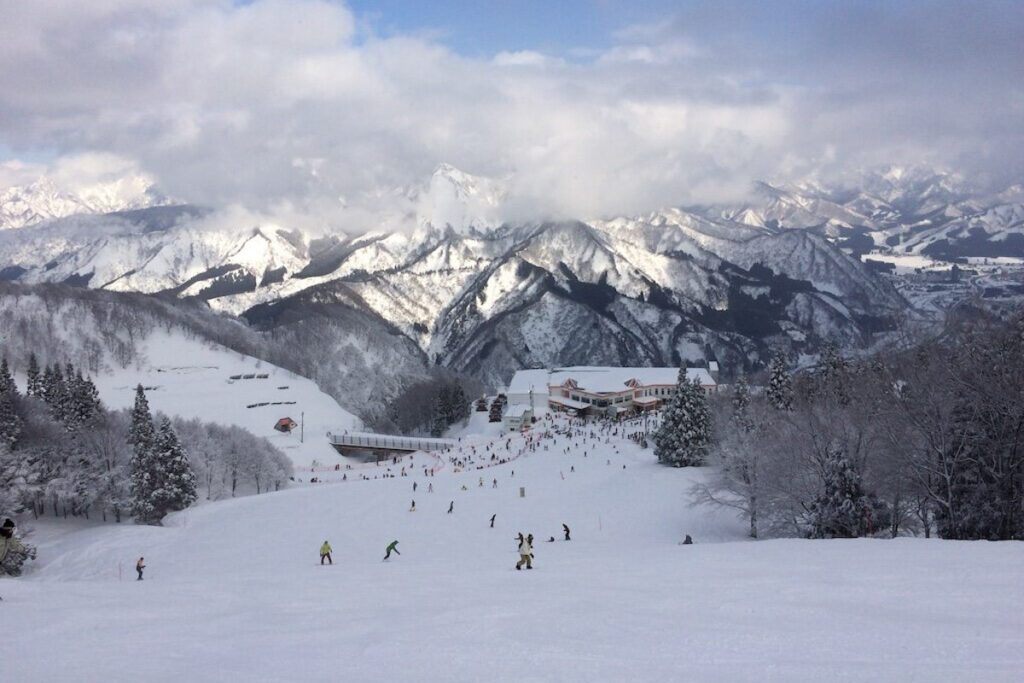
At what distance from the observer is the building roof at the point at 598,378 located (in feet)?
365

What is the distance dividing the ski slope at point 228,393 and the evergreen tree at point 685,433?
4335 cm

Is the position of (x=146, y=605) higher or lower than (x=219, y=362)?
lower

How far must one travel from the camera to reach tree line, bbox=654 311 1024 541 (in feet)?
69.4

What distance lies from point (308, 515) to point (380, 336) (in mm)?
163683

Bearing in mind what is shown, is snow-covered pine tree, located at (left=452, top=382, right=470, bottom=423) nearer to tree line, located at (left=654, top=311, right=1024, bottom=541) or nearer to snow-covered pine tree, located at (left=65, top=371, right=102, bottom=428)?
snow-covered pine tree, located at (left=65, top=371, right=102, bottom=428)

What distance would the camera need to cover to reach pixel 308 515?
119 feet

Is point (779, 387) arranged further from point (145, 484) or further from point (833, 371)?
point (145, 484)

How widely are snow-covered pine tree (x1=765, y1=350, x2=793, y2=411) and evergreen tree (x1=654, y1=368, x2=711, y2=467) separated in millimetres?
13120

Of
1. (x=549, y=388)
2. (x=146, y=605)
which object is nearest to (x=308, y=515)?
(x=146, y=605)

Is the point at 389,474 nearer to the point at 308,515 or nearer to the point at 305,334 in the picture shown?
the point at 308,515

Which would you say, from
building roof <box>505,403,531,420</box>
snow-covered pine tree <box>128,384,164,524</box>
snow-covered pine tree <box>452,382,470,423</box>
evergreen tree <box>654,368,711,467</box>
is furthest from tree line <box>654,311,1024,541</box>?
snow-covered pine tree <box>452,382,470,423</box>

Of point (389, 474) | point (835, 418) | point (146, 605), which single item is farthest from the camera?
point (389, 474)

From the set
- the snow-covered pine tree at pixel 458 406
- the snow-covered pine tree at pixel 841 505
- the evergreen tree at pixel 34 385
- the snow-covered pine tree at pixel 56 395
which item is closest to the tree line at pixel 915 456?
the snow-covered pine tree at pixel 841 505

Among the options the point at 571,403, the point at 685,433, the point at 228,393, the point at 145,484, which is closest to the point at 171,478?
the point at 145,484
